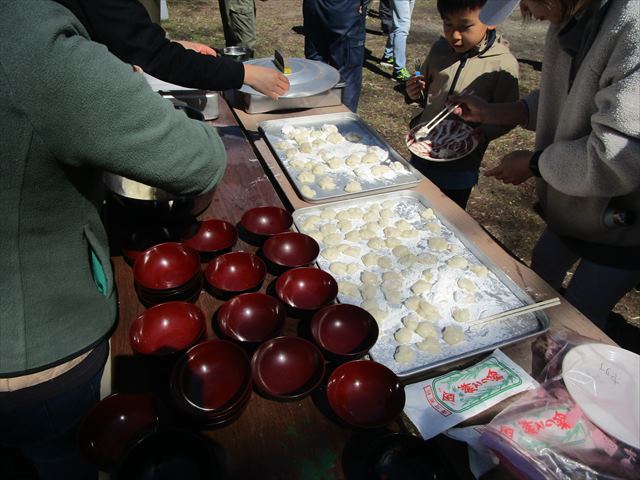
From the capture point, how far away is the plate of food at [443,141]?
102 inches

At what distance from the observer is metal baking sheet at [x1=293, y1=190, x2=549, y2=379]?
5.39 ft

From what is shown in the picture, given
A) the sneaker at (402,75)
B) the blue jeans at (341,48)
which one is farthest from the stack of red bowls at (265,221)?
the sneaker at (402,75)

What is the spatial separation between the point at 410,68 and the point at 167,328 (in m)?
8.30

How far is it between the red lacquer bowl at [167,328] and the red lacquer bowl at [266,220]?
1.93ft

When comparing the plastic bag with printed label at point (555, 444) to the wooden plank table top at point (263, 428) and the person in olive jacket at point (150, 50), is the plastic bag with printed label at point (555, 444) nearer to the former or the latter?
the wooden plank table top at point (263, 428)

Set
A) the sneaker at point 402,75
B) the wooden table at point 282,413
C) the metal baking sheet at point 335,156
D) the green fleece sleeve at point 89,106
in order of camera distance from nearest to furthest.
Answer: the green fleece sleeve at point 89,106, the wooden table at point 282,413, the metal baking sheet at point 335,156, the sneaker at point 402,75

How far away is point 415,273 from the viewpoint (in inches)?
78.9

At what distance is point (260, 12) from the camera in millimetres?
11820

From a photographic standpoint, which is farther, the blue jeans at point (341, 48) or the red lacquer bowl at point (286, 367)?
the blue jeans at point (341, 48)

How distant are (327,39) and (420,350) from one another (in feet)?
15.0

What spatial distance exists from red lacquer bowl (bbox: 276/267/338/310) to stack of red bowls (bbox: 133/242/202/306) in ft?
1.13

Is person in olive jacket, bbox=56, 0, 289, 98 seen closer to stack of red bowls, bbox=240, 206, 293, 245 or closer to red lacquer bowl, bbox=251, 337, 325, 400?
stack of red bowls, bbox=240, 206, 293, 245

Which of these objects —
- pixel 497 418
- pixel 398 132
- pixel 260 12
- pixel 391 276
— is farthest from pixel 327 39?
pixel 260 12

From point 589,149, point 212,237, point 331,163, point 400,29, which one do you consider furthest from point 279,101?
point 400,29
